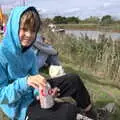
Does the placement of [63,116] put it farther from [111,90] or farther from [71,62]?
[71,62]

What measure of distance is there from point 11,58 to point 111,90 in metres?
3.99

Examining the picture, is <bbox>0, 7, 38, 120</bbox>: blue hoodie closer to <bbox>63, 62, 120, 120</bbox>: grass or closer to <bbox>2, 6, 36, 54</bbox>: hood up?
<bbox>2, 6, 36, 54</bbox>: hood up

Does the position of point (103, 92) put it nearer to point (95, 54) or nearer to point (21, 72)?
point (21, 72)

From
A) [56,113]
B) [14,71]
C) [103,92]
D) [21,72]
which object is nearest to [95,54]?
[103,92]

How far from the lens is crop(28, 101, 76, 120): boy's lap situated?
340 cm

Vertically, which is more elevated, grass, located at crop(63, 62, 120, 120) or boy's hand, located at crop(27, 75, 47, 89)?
boy's hand, located at crop(27, 75, 47, 89)

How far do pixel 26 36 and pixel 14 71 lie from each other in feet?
1.13

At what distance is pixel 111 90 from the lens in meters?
7.59

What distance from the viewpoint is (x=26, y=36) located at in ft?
12.1

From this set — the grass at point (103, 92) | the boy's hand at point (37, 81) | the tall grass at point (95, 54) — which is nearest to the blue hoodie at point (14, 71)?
the boy's hand at point (37, 81)

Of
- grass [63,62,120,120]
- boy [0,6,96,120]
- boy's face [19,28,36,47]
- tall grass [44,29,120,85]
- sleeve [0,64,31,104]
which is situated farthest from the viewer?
tall grass [44,29,120,85]

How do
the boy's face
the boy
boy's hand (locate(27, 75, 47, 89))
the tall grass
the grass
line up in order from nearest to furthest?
boy's hand (locate(27, 75, 47, 89))
the boy
the boy's face
the grass
the tall grass

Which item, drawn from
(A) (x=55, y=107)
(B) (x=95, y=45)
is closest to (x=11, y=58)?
(A) (x=55, y=107)

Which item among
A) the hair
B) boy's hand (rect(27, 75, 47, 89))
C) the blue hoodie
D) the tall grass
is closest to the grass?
the tall grass
